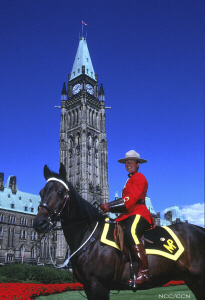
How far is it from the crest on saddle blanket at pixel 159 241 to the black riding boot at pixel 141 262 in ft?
0.96

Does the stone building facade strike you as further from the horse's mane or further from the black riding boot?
A: the black riding boot

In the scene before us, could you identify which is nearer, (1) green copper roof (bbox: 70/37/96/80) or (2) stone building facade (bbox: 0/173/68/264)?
(2) stone building facade (bbox: 0/173/68/264)

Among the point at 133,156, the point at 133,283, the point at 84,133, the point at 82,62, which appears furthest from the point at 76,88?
the point at 133,283

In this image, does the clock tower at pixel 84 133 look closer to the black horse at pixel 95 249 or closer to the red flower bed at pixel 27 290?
the red flower bed at pixel 27 290

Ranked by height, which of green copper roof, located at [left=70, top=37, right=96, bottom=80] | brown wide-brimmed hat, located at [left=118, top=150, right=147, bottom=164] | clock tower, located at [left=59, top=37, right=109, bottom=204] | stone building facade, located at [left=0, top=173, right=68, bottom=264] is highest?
green copper roof, located at [left=70, top=37, right=96, bottom=80]

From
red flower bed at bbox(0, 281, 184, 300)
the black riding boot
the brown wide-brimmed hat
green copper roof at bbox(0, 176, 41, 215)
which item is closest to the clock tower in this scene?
green copper roof at bbox(0, 176, 41, 215)

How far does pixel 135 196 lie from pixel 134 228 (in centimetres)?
62

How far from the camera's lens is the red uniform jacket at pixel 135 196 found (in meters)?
5.25

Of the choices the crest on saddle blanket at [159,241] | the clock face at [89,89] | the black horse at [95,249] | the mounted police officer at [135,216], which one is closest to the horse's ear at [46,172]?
the black horse at [95,249]

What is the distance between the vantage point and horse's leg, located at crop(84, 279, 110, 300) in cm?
482

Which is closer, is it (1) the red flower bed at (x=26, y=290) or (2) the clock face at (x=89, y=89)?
(1) the red flower bed at (x=26, y=290)

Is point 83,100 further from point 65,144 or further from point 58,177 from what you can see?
point 58,177

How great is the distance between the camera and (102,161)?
224 feet

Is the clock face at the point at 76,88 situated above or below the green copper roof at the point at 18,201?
above
